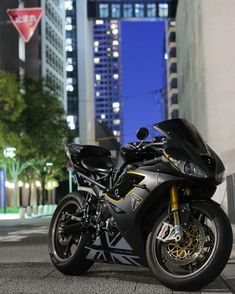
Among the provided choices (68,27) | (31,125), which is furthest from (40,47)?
(31,125)

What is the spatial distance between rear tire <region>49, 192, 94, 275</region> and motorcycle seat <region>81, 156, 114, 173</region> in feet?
1.12

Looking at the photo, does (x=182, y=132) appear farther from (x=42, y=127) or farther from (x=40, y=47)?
(x=40, y=47)

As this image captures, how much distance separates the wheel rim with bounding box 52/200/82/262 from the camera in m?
6.36

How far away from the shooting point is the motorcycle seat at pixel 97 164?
6.33m

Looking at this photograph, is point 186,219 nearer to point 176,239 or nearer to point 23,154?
point 176,239

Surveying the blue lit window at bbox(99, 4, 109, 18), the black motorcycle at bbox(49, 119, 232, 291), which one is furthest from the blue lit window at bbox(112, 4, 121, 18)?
the black motorcycle at bbox(49, 119, 232, 291)

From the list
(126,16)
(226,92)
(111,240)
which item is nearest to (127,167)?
(111,240)

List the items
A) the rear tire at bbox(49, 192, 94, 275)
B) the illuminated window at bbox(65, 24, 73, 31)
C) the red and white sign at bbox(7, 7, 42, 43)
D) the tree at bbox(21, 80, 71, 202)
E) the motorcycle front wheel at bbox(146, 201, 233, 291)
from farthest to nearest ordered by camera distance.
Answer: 1. the illuminated window at bbox(65, 24, 73, 31)
2. the tree at bbox(21, 80, 71, 202)
3. the red and white sign at bbox(7, 7, 42, 43)
4. the rear tire at bbox(49, 192, 94, 275)
5. the motorcycle front wheel at bbox(146, 201, 233, 291)

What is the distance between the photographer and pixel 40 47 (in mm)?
93125

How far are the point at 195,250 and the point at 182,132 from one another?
1038mm

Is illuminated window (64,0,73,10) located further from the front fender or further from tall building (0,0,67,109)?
the front fender

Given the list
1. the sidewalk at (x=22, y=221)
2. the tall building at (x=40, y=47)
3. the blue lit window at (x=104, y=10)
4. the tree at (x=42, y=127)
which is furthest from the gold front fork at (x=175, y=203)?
the blue lit window at (x=104, y=10)

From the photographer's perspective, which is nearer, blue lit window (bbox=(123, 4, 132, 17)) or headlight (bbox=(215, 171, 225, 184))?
headlight (bbox=(215, 171, 225, 184))

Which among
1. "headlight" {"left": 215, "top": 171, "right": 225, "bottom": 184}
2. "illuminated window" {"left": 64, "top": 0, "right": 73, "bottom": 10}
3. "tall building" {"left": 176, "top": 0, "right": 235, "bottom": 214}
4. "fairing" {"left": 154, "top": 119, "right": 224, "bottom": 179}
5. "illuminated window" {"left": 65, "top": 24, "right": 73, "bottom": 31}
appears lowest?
"headlight" {"left": 215, "top": 171, "right": 225, "bottom": 184}
